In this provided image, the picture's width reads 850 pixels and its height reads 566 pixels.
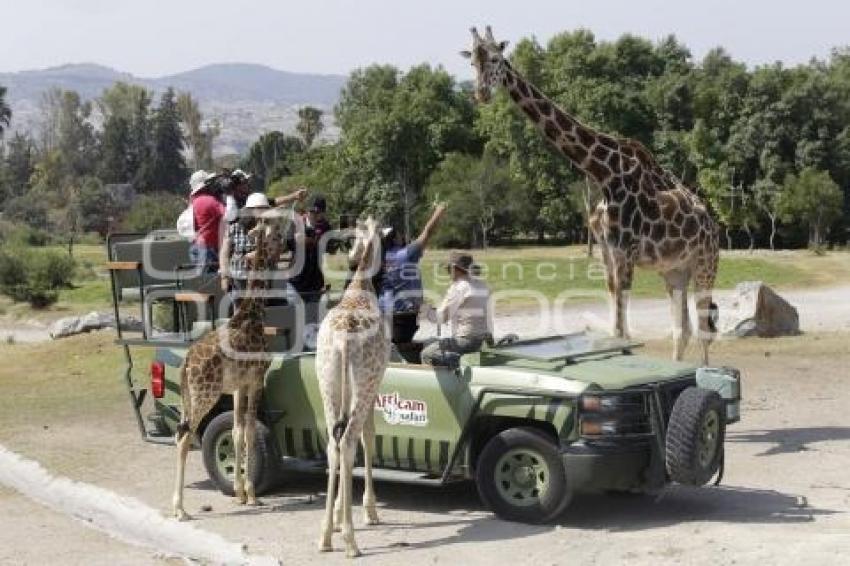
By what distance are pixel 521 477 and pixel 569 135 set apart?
19.3ft

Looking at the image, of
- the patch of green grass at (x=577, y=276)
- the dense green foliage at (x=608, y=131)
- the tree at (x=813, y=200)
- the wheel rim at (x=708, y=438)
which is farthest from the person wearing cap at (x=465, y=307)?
the tree at (x=813, y=200)

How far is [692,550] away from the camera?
8.42 meters

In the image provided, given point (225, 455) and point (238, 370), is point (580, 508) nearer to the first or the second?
point (238, 370)

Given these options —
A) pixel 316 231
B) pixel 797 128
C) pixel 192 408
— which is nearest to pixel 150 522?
pixel 192 408

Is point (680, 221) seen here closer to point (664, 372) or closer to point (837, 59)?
point (664, 372)

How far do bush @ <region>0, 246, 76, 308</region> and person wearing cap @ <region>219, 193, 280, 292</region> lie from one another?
25.1 m

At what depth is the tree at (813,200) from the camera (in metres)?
50.0

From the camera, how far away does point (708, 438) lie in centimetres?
923

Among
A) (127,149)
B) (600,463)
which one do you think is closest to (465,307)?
(600,463)

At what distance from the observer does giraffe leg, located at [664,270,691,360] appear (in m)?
14.9

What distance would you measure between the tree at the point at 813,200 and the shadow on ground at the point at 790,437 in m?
38.4

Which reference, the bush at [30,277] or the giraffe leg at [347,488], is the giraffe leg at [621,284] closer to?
the giraffe leg at [347,488]

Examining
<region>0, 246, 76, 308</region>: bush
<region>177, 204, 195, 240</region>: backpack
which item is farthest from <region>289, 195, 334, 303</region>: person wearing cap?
<region>0, 246, 76, 308</region>: bush

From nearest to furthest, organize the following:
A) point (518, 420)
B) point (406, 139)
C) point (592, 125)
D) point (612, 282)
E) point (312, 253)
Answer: point (518, 420) < point (312, 253) < point (612, 282) < point (592, 125) < point (406, 139)
